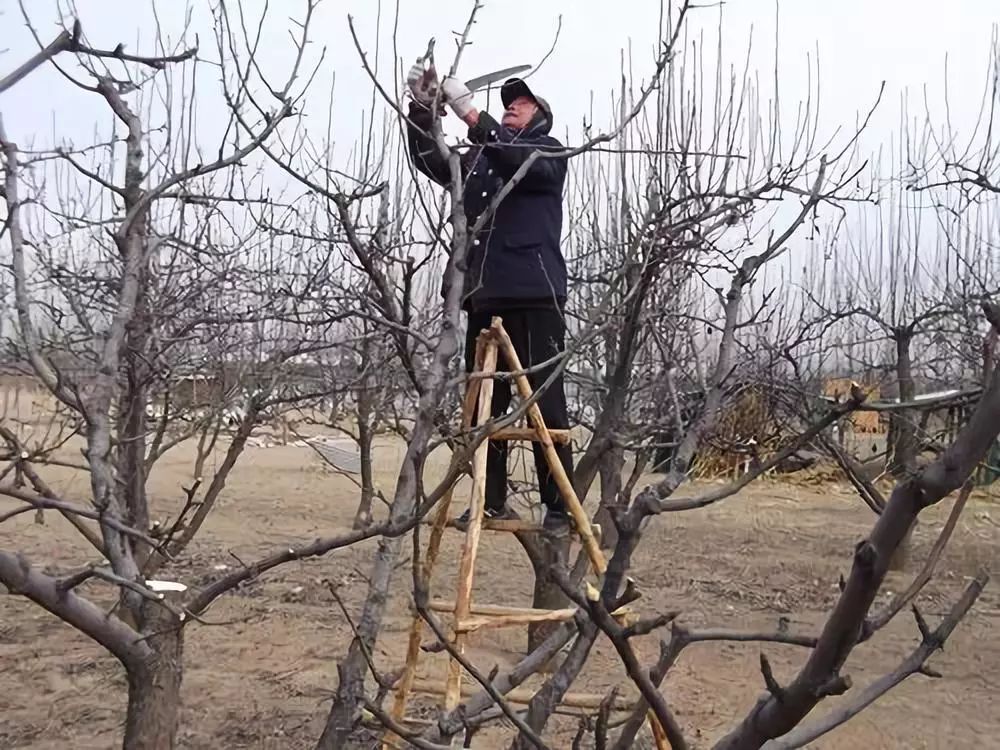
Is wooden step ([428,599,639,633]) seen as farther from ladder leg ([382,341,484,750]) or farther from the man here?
the man

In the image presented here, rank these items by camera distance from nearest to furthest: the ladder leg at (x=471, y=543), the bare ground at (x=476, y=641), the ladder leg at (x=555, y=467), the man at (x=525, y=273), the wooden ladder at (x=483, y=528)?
1. the ladder leg at (x=471, y=543)
2. the wooden ladder at (x=483, y=528)
3. the ladder leg at (x=555, y=467)
4. the man at (x=525, y=273)
5. the bare ground at (x=476, y=641)

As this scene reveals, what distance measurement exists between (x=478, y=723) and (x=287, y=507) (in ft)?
29.6

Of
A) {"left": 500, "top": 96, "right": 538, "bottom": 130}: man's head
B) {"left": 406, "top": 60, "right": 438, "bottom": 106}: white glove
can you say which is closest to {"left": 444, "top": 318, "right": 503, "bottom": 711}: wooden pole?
{"left": 406, "top": 60, "right": 438, "bottom": 106}: white glove

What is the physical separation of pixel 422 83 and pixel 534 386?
110cm

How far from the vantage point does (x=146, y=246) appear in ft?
8.27

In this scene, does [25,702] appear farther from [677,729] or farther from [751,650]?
[677,729]

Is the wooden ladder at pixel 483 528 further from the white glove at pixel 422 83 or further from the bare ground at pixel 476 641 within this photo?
the white glove at pixel 422 83

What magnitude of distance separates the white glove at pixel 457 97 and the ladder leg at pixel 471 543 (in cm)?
56

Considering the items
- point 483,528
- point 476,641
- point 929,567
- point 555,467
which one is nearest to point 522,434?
point 555,467

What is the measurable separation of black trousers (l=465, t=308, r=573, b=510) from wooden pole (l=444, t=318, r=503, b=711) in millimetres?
396

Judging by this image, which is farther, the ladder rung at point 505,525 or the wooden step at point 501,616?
the ladder rung at point 505,525

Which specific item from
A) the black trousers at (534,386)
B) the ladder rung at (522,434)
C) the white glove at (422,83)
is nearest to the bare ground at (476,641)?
the ladder rung at (522,434)

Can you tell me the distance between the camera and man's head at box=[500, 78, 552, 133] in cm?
326

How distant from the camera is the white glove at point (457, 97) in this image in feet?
8.65
